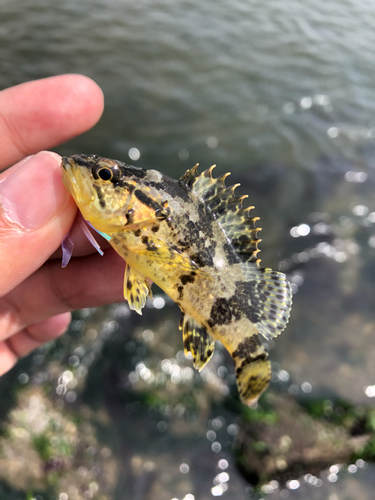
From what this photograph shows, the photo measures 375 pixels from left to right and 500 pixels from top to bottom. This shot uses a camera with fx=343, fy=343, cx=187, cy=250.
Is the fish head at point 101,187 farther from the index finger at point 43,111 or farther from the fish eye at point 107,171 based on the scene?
the index finger at point 43,111

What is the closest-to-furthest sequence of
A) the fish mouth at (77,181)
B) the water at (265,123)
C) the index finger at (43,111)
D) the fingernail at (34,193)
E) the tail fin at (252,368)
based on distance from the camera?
the fingernail at (34,193) → the fish mouth at (77,181) → the tail fin at (252,368) → the index finger at (43,111) → the water at (265,123)

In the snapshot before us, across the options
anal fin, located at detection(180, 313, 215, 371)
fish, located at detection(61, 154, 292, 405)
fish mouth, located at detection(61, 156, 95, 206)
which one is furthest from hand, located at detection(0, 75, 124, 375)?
anal fin, located at detection(180, 313, 215, 371)

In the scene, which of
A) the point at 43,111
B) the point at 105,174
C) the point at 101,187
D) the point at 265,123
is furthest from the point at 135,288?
the point at 265,123

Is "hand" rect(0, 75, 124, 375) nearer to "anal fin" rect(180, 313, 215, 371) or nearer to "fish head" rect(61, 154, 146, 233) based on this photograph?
"fish head" rect(61, 154, 146, 233)

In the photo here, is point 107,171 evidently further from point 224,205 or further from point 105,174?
point 224,205

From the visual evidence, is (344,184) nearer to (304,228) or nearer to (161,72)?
(304,228)

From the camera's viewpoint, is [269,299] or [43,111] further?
[43,111]

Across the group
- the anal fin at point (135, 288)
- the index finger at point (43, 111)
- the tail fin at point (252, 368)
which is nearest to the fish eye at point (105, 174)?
the anal fin at point (135, 288)
